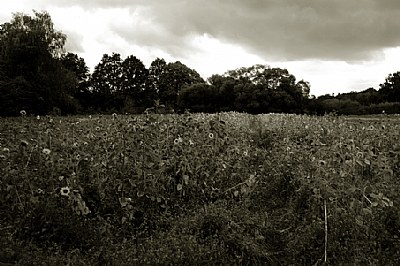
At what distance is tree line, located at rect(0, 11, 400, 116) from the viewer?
1257 inches

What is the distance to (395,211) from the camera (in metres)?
5.68

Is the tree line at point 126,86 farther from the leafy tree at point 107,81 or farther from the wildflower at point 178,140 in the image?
the wildflower at point 178,140

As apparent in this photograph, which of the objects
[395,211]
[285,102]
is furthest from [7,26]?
[395,211]

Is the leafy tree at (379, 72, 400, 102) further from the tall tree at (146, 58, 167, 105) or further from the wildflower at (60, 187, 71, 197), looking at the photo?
the wildflower at (60, 187, 71, 197)

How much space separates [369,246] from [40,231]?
3.70 m

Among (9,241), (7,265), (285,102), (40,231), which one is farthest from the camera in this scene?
(285,102)

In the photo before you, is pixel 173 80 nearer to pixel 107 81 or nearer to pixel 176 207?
pixel 107 81

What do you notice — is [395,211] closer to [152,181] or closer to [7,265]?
[152,181]

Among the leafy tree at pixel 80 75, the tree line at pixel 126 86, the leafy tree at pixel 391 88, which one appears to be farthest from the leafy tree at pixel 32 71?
the leafy tree at pixel 391 88

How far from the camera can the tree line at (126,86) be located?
31.9 m

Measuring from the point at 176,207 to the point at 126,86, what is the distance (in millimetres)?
49737

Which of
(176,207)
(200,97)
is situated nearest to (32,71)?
(200,97)

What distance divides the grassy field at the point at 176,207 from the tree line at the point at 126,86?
2083cm

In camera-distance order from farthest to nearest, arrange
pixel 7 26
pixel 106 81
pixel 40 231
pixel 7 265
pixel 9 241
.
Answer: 1. pixel 106 81
2. pixel 7 26
3. pixel 40 231
4. pixel 9 241
5. pixel 7 265
